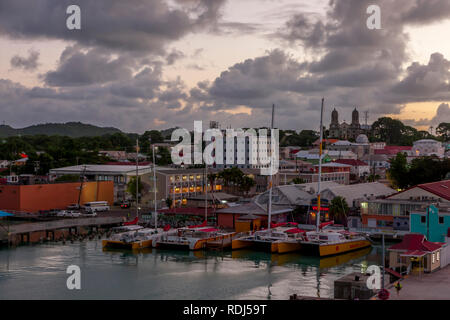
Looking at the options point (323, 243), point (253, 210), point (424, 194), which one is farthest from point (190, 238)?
point (424, 194)

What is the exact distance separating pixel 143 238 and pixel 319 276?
56.9 ft

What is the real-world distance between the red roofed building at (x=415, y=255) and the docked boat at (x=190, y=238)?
1668 centimetres

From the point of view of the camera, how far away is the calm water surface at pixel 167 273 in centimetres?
3192

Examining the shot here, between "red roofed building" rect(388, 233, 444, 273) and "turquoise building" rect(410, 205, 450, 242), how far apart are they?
1021 cm

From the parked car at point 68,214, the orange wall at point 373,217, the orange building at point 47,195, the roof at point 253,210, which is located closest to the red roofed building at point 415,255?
the orange wall at point 373,217

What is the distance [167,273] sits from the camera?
37375 mm

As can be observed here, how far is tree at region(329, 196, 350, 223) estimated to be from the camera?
55344mm

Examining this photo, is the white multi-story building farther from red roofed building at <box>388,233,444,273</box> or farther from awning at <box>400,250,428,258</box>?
awning at <box>400,250,428,258</box>

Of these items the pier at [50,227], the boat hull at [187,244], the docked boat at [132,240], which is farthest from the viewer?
the pier at [50,227]

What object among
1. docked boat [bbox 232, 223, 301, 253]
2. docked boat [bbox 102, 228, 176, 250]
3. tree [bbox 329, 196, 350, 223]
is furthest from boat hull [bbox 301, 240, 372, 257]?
docked boat [bbox 102, 228, 176, 250]

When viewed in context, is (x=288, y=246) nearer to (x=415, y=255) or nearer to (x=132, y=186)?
(x=415, y=255)

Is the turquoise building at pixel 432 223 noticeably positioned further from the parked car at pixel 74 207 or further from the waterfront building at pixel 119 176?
the waterfront building at pixel 119 176
